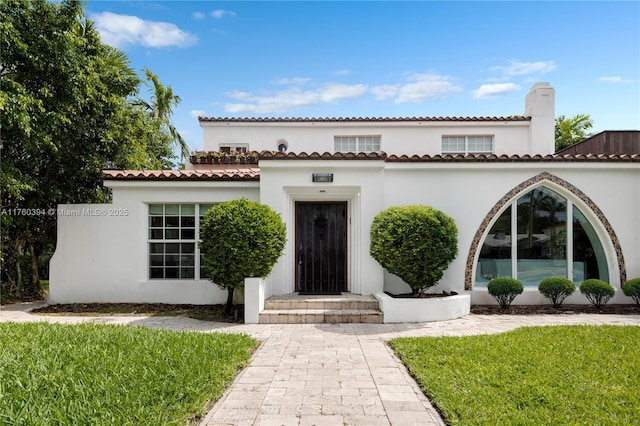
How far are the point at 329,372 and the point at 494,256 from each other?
6.90 m

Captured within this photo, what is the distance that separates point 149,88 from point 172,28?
12058 millimetres

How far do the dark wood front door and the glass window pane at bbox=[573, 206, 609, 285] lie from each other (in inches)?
247

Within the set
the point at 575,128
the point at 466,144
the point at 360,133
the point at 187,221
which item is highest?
the point at 575,128

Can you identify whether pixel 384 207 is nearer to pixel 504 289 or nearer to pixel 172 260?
pixel 504 289

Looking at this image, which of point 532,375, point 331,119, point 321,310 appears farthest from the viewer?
point 331,119

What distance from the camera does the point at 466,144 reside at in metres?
16.6

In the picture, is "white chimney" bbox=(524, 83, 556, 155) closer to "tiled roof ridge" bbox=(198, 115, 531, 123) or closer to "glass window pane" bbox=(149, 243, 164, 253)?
"tiled roof ridge" bbox=(198, 115, 531, 123)

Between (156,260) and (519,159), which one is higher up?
(519,159)

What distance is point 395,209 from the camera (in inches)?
352

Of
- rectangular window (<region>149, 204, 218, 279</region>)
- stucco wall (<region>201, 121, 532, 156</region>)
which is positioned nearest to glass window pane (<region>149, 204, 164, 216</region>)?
rectangular window (<region>149, 204, 218, 279</region>)

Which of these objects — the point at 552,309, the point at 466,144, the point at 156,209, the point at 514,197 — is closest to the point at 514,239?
the point at 514,197

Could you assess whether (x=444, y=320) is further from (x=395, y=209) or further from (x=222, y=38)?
(x=222, y=38)

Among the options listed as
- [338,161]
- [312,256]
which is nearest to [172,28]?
[338,161]

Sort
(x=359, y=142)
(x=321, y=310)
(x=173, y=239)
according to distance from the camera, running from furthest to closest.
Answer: (x=359, y=142) → (x=173, y=239) → (x=321, y=310)
